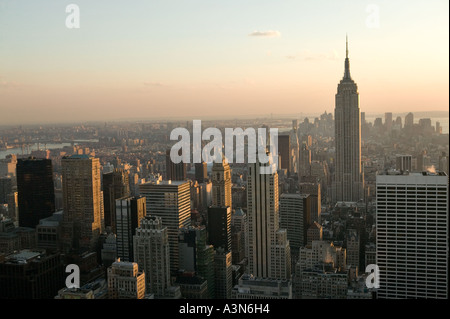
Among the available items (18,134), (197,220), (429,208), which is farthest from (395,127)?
(18,134)

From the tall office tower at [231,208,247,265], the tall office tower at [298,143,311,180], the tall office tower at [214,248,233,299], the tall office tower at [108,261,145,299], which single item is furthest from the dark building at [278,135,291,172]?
the tall office tower at [108,261,145,299]

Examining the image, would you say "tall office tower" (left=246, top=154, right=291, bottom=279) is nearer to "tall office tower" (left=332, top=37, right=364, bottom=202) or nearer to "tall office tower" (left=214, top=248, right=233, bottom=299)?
"tall office tower" (left=214, top=248, right=233, bottom=299)

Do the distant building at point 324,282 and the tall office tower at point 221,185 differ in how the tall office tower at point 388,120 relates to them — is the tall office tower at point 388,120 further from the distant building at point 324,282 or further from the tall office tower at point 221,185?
the tall office tower at point 221,185

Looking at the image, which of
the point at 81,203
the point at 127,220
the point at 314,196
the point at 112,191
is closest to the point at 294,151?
the point at 314,196

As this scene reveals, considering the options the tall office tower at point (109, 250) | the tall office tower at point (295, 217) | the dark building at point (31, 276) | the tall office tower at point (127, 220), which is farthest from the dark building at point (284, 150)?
the dark building at point (31, 276)

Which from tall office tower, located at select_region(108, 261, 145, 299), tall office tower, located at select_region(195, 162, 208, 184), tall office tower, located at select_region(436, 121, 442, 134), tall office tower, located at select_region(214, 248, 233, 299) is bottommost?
tall office tower, located at select_region(214, 248, 233, 299)

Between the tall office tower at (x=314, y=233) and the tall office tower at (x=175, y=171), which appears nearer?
the tall office tower at (x=175, y=171)
